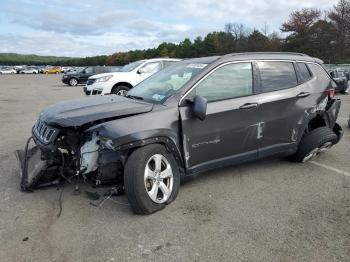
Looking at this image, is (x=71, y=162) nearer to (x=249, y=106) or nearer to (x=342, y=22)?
(x=249, y=106)

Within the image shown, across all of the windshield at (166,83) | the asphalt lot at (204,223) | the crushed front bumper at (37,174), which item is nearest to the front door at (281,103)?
the asphalt lot at (204,223)

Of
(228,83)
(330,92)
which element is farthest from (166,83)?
(330,92)

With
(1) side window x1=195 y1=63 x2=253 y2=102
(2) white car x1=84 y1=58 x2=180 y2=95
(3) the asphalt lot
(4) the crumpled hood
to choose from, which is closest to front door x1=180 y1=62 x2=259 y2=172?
(1) side window x1=195 y1=63 x2=253 y2=102

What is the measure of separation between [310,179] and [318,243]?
1.84 m

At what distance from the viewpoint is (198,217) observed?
4.09 m

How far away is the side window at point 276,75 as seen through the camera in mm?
5277

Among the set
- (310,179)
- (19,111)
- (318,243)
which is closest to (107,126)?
(318,243)

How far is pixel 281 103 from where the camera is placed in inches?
209

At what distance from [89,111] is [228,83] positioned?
1.75 m

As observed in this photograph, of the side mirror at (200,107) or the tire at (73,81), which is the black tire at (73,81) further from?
the side mirror at (200,107)

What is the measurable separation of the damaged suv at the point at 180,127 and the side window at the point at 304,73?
0.02m

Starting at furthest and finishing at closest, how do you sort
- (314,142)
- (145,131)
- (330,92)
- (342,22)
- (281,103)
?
(342,22) < (330,92) < (314,142) < (281,103) < (145,131)

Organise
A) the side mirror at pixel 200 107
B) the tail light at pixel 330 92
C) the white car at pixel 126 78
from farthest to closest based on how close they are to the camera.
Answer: the white car at pixel 126 78 → the tail light at pixel 330 92 → the side mirror at pixel 200 107

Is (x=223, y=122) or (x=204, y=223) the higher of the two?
(x=223, y=122)
